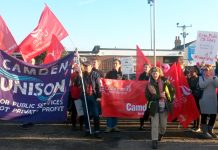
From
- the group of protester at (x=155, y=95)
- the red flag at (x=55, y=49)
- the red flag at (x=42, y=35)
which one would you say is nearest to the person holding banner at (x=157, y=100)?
the group of protester at (x=155, y=95)

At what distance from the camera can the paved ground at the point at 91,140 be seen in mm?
8102

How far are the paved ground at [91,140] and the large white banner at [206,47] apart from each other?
192cm

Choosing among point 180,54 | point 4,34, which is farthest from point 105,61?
point 4,34

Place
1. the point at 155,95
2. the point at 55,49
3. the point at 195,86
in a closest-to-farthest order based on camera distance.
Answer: the point at 155,95 < the point at 195,86 < the point at 55,49

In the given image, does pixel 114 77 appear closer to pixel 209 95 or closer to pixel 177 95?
pixel 177 95

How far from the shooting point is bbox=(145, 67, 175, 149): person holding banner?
26.2 ft

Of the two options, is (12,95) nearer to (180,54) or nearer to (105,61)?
(105,61)

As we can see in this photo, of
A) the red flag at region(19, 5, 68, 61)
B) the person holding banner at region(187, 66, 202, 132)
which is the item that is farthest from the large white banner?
the red flag at region(19, 5, 68, 61)

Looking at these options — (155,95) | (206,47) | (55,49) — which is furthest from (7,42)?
(206,47)

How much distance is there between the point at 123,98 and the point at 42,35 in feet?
9.30

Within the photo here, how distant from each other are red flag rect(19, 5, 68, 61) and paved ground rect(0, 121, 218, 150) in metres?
2.18

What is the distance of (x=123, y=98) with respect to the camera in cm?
985

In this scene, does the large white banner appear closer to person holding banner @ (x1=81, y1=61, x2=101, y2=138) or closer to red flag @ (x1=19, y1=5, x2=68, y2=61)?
person holding banner @ (x1=81, y1=61, x2=101, y2=138)

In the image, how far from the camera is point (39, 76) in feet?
29.6
